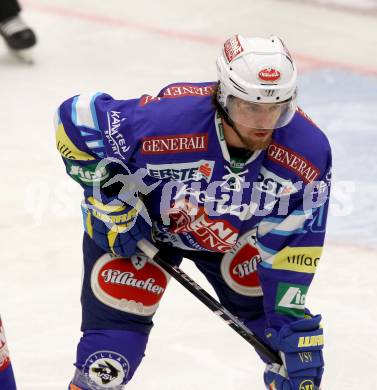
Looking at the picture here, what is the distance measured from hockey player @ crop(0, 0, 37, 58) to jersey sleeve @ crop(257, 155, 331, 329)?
327 cm

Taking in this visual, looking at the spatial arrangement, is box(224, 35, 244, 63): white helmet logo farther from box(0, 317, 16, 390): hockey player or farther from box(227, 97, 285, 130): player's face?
box(0, 317, 16, 390): hockey player

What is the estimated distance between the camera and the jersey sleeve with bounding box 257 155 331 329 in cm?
300

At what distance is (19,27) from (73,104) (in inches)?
119

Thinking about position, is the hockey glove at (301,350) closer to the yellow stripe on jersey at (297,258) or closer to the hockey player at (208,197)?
the hockey player at (208,197)

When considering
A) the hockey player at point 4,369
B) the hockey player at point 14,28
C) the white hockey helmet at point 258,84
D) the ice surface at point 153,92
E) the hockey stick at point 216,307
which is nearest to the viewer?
the white hockey helmet at point 258,84

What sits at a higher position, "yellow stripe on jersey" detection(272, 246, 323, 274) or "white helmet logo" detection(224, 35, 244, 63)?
"white helmet logo" detection(224, 35, 244, 63)

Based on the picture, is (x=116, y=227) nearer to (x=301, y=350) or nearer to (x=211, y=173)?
(x=211, y=173)

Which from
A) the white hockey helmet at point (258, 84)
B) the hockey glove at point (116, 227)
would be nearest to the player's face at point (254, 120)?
the white hockey helmet at point (258, 84)

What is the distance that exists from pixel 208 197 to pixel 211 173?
87mm

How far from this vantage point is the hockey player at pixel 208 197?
2.93 meters

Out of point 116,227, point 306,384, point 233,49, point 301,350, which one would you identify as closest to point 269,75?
point 233,49

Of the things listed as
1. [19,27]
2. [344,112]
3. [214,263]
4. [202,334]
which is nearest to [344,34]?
[344,112]

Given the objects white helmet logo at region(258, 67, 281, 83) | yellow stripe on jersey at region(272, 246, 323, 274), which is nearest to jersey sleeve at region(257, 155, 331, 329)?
yellow stripe on jersey at region(272, 246, 323, 274)

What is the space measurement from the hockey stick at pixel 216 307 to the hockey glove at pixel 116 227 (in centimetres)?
5
